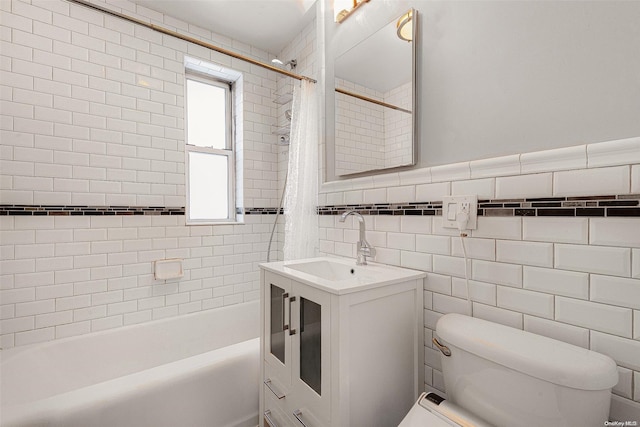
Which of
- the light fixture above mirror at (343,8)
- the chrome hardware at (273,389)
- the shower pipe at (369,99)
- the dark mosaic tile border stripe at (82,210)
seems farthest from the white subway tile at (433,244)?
the dark mosaic tile border stripe at (82,210)

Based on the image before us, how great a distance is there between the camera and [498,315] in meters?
1.00

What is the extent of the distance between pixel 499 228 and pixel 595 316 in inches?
13.5

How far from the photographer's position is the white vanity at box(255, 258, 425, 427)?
38.0 inches

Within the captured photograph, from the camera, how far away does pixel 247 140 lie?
8.38 feet

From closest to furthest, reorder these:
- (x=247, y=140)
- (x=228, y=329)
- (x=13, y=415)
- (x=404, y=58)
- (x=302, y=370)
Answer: (x=13, y=415), (x=302, y=370), (x=404, y=58), (x=228, y=329), (x=247, y=140)

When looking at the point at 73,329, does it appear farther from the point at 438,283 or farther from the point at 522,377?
the point at 522,377

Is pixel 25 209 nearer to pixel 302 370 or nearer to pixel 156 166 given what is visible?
pixel 156 166

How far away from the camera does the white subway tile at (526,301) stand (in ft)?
2.93

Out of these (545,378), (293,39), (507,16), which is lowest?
(545,378)

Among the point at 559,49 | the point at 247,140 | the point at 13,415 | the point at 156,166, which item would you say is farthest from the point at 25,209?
the point at 559,49

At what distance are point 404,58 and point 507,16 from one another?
43 centimetres

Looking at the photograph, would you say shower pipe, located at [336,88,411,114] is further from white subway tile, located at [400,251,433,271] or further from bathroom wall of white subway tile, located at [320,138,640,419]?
white subway tile, located at [400,251,433,271]

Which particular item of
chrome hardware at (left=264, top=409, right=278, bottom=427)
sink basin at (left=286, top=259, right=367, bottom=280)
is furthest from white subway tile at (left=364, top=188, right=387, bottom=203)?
chrome hardware at (left=264, top=409, right=278, bottom=427)

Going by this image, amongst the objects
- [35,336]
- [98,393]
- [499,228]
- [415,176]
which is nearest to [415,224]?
[415,176]
